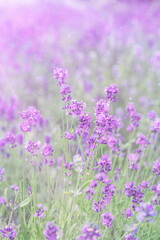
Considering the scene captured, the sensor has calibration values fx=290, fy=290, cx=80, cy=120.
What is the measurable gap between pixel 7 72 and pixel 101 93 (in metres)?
1.68

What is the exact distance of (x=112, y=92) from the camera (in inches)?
62.3

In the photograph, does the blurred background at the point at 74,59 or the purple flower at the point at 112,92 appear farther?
the blurred background at the point at 74,59

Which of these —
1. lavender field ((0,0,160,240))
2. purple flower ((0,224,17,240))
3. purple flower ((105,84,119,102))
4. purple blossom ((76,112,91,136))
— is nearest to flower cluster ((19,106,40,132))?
lavender field ((0,0,160,240))

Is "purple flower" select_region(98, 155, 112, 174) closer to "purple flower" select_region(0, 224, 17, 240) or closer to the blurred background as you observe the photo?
"purple flower" select_region(0, 224, 17, 240)

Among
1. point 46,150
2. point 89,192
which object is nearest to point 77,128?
point 46,150

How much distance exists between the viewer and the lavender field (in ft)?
5.22

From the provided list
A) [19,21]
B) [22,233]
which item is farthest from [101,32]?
[22,233]

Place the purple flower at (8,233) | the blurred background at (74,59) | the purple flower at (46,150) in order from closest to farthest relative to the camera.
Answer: the purple flower at (8,233) < the purple flower at (46,150) < the blurred background at (74,59)

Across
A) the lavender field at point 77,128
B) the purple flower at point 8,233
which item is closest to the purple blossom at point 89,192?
the lavender field at point 77,128

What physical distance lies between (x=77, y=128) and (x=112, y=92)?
0.28 meters

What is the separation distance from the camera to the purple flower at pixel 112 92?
1577mm

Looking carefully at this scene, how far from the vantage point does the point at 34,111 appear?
159cm

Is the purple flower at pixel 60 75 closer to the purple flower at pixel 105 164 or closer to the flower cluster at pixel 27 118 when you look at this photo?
the flower cluster at pixel 27 118

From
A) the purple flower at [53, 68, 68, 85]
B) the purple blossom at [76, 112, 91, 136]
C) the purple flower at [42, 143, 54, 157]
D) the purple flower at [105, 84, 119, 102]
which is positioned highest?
the purple flower at [53, 68, 68, 85]
